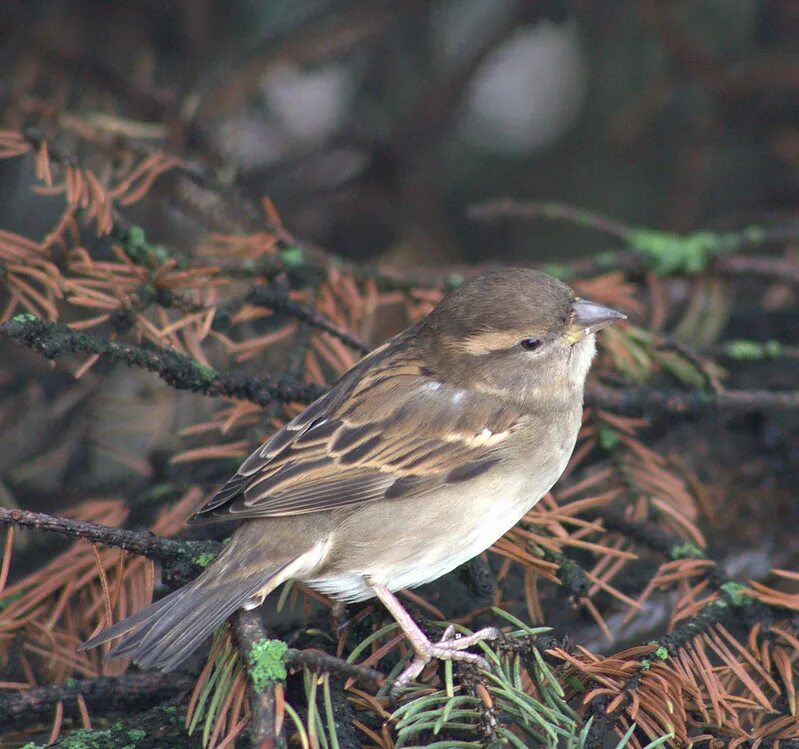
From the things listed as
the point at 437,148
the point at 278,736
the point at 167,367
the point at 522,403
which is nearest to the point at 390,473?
the point at 522,403

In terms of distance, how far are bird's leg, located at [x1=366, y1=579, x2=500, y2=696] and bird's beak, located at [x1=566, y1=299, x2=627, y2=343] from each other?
3.41ft

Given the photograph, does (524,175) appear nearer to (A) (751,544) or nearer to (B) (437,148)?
(B) (437,148)

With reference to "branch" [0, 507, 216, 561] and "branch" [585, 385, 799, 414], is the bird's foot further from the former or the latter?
"branch" [585, 385, 799, 414]

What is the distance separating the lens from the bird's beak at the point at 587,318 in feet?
9.53

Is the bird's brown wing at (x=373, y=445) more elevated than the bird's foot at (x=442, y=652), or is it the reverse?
the bird's brown wing at (x=373, y=445)

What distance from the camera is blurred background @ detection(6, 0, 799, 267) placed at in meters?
3.52

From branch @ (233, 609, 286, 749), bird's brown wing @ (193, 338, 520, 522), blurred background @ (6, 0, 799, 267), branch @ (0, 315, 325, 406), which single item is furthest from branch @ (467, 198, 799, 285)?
branch @ (233, 609, 286, 749)

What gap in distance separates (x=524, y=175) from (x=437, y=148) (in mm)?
486

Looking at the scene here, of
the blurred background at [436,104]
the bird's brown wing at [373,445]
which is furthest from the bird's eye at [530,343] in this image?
the blurred background at [436,104]

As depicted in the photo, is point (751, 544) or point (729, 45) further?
point (729, 45)

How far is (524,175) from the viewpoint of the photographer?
466 centimetres

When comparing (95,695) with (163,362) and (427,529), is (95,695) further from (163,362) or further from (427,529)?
(427,529)

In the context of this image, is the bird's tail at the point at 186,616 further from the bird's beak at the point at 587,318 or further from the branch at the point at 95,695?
the bird's beak at the point at 587,318

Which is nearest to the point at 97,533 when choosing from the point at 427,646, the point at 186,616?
the point at 186,616
